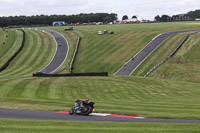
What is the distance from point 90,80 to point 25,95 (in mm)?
16326

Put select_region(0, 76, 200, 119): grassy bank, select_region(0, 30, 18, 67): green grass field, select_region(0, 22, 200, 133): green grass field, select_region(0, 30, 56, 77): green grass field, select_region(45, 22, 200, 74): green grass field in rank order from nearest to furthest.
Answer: select_region(0, 22, 200, 133): green grass field, select_region(0, 76, 200, 119): grassy bank, select_region(0, 30, 56, 77): green grass field, select_region(45, 22, 200, 74): green grass field, select_region(0, 30, 18, 67): green grass field

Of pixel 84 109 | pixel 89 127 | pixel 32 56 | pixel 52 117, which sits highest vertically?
pixel 89 127

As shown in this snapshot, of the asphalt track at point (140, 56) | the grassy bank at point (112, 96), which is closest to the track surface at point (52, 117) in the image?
the grassy bank at point (112, 96)

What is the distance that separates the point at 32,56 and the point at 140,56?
3000cm

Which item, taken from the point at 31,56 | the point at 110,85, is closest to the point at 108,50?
the point at 31,56

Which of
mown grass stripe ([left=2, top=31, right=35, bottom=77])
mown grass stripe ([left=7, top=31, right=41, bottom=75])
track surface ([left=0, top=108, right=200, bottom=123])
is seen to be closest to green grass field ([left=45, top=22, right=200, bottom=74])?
mown grass stripe ([left=7, top=31, right=41, bottom=75])

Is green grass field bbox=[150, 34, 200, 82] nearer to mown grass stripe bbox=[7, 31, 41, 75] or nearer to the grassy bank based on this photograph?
the grassy bank

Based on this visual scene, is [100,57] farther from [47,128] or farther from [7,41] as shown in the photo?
[47,128]

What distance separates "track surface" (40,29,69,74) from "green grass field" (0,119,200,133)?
55.2 m

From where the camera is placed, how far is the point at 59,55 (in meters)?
90.6

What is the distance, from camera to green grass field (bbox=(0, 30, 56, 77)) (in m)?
76.8

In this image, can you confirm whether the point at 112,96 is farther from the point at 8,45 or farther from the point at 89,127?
the point at 8,45

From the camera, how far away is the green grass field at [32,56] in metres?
76.8

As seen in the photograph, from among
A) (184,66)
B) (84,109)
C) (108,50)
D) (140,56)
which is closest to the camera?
(84,109)
